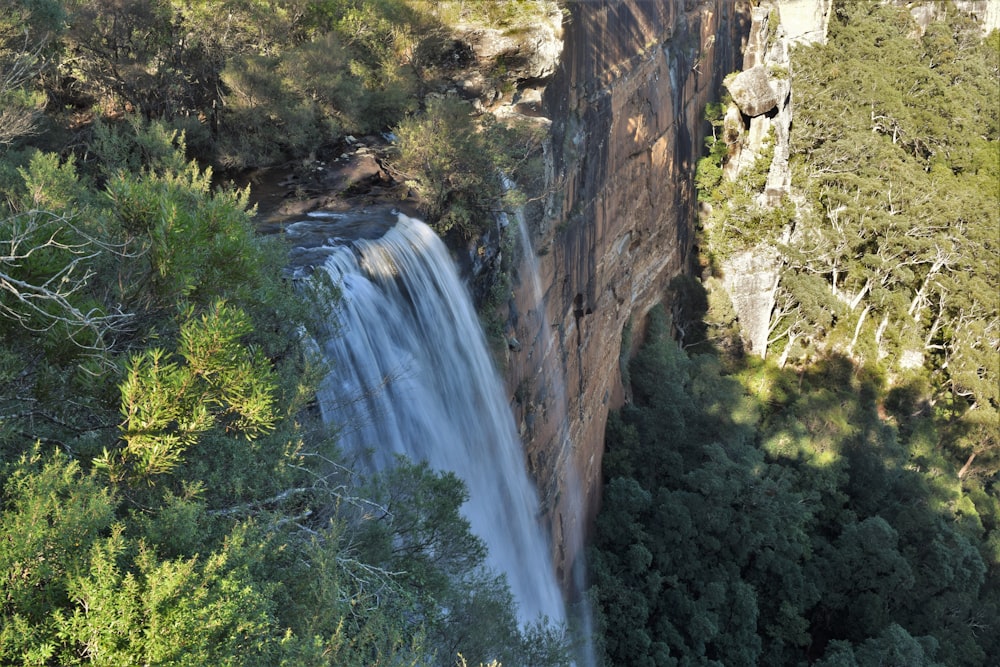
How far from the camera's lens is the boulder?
29.1 m

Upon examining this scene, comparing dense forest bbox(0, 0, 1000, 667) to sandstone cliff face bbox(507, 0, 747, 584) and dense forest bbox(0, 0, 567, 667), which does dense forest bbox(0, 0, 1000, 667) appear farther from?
sandstone cliff face bbox(507, 0, 747, 584)

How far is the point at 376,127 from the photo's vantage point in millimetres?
14711

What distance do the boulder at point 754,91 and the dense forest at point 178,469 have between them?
2424 cm

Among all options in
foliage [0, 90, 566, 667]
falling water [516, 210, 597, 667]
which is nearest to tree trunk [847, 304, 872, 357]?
falling water [516, 210, 597, 667]

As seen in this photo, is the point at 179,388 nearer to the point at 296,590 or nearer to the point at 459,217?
the point at 296,590

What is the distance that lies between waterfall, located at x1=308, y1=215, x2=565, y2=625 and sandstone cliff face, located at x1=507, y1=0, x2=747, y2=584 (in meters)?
1.87

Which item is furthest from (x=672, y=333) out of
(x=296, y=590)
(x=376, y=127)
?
(x=296, y=590)

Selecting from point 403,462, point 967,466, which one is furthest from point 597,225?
point 967,466

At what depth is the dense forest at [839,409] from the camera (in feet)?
59.9

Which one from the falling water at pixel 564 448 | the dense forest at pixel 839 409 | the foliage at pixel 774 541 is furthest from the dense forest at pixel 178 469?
the dense forest at pixel 839 409

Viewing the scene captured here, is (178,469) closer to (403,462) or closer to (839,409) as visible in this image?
(403,462)

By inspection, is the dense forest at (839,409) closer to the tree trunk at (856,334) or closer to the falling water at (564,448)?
the tree trunk at (856,334)

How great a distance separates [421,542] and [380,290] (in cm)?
330

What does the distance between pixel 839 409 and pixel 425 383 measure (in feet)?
65.4
